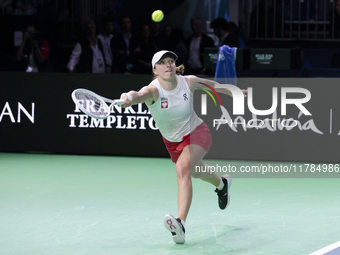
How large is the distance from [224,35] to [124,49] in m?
1.94

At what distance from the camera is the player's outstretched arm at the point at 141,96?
15.0 ft

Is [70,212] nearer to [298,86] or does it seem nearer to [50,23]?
[298,86]

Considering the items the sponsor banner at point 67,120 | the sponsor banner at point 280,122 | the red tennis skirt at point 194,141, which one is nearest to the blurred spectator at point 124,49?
the sponsor banner at point 67,120

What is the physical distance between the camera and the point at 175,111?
5.13 meters

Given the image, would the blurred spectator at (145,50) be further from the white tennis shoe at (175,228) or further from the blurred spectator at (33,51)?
the white tennis shoe at (175,228)

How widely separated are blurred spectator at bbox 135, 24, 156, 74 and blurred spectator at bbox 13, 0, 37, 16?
133 inches

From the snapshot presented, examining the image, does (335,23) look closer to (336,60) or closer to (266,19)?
(336,60)

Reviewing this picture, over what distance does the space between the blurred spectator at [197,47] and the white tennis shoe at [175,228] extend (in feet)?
19.6

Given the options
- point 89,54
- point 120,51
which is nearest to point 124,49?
point 120,51

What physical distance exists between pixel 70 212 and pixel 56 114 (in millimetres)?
4458

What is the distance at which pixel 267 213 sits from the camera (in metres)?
5.89

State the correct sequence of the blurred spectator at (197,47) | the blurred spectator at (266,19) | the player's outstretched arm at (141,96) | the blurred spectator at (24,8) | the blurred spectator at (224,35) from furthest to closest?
the blurred spectator at (24,8) < the blurred spectator at (266,19) < the blurred spectator at (197,47) < the blurred spectator at (224,35) < the player's outstretched arm at (141,96)

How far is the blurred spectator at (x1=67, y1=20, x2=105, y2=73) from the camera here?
10.5 metres

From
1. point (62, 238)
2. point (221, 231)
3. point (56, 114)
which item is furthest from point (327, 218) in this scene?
point (56, 114)
